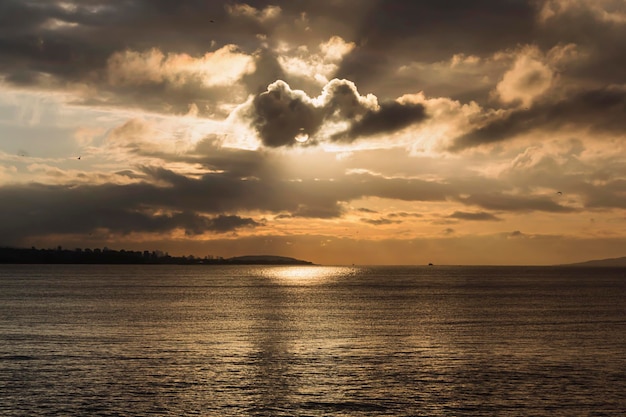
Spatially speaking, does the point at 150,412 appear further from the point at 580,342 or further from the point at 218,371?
the point at 580,342

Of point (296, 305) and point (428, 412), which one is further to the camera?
point (296, 305)

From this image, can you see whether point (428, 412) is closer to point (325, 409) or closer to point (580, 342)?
point (325, 409)

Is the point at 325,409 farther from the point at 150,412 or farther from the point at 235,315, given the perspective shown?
the point at 235,315

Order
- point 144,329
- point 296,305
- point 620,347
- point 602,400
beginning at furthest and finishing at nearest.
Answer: point 296,305 < point 144,329 < point 620,347 < point 602,400

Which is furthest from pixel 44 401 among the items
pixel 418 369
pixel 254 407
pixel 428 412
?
pixel 418 369

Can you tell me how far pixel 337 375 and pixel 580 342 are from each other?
4107cm

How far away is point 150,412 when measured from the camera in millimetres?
52781

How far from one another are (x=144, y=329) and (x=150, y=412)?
5511 cm

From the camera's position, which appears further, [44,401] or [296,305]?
[296,305]

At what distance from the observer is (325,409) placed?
53.4 metres

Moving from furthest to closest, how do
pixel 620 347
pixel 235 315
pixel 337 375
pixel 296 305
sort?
pixel 296 305
pixel 235 315
pixel 620 347
pixel 337 375

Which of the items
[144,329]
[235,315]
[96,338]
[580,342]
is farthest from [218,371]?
[235,315]

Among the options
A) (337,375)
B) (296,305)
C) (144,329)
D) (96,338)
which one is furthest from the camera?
(296,305)

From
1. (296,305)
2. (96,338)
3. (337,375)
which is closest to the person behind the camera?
(337,375)
